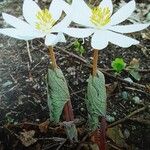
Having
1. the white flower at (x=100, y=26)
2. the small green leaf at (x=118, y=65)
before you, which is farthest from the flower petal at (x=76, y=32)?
the small green leaf at (x=118, y=65)

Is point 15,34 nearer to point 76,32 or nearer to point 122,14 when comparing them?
point 76,32

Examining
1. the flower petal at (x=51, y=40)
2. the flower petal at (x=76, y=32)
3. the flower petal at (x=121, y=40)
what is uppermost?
the flower petal at (x=76, y=32)

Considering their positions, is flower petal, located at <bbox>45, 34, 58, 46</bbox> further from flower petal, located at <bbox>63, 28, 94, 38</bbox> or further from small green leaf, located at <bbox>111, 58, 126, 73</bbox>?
small green leaf, located at <bbox>111, 58, 126, 73</bbox>

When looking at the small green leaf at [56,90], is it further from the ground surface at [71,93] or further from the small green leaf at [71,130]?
the ground surface at [71,93]

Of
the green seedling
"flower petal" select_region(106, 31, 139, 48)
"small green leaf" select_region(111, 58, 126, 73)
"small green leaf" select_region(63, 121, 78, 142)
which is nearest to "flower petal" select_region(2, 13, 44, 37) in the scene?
"flower petal" select_region(106, 31, 139, 48)

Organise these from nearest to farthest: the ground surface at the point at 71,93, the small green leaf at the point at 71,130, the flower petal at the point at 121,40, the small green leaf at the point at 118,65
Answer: the flower petal at the point at 121,40 → the small green leaf at the point at 71,130 → the ground surface at the point at 71,93 → the small green leaf at the point at 118,65

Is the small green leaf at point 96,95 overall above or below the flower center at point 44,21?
below
